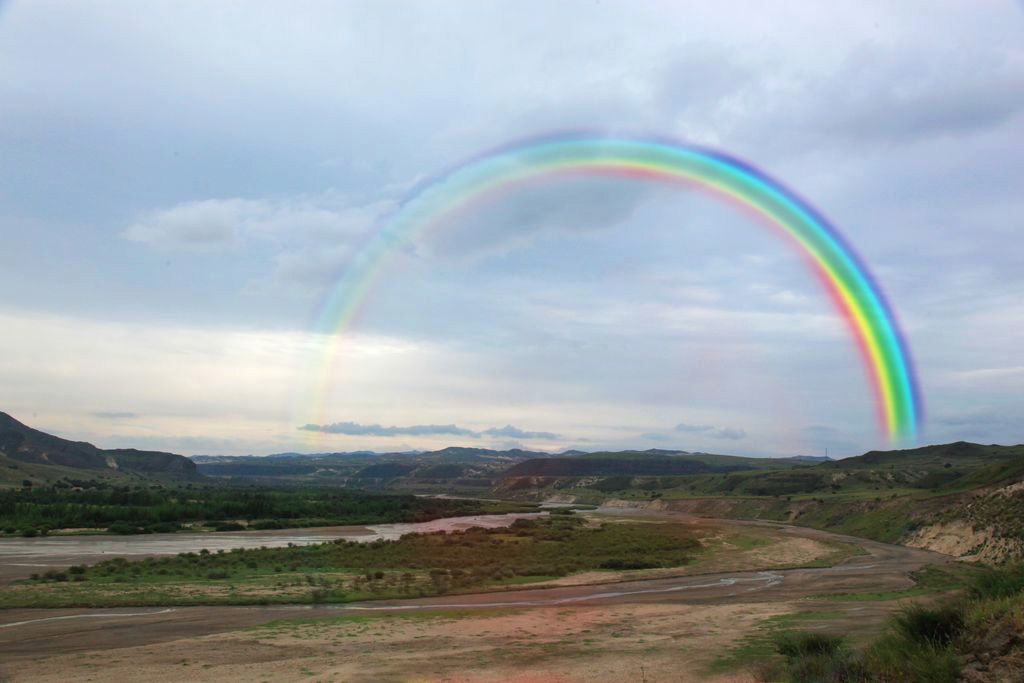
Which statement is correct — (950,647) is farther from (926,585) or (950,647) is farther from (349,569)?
(349,569)

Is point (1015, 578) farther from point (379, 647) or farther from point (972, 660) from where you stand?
point (379, 647)

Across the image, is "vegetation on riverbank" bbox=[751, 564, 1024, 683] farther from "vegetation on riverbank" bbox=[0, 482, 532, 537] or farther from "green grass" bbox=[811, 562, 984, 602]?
"vegetation on riverbank" bbox=[0, 482, 532, 537]

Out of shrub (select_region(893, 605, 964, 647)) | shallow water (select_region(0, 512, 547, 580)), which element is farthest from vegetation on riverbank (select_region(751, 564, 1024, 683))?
shallow water (select_region(0, 512, 547, 580))

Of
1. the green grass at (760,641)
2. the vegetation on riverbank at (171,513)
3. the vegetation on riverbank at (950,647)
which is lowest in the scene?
the vegetation on riverbank at (171,513)

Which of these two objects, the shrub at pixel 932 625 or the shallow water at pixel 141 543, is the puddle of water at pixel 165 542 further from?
the shrub at pixel 932 625

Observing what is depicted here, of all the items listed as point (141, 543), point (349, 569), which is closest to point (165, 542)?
point (141, 543)

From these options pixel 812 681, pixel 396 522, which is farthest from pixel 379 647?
pixel 396 522

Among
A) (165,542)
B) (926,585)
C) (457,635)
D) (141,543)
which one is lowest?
(165,542)

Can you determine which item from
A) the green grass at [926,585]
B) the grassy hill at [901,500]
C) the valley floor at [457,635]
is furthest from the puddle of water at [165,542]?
the grassy hill at [901,500]

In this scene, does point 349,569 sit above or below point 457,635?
below
